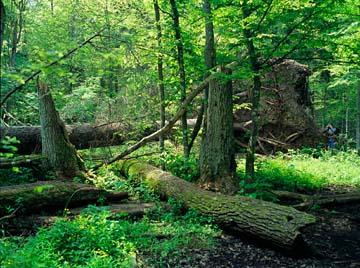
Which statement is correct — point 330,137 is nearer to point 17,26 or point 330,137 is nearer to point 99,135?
point 99,135

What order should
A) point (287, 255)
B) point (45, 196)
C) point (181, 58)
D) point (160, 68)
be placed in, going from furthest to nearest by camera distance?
point (160, 68), point (181, 58), point (45, 196), point (287, 255)

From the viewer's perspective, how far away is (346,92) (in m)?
28.2

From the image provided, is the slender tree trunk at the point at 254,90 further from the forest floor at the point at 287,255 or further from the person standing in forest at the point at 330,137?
the person standing in forest at the point at 330,137

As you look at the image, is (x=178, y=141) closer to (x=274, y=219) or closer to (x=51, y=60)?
(x=274, y=219)

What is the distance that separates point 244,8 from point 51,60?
728cm

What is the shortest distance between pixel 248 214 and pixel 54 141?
557 centimetres

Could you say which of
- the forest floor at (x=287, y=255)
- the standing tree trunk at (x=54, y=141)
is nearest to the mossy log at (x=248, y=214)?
the forest floor at (x=287, y=255)

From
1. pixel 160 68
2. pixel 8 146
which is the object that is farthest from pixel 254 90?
pixel 8 146

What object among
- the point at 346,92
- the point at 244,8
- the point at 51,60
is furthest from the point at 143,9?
the point at 346,92

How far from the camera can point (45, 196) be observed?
8.13 meters

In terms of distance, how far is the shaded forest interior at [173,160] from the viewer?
555 cm

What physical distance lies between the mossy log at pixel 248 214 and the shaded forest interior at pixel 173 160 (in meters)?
0.03

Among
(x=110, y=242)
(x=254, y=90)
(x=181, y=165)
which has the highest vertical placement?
(x=254, y=90)

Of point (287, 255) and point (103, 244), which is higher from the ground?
point (103, 244)
